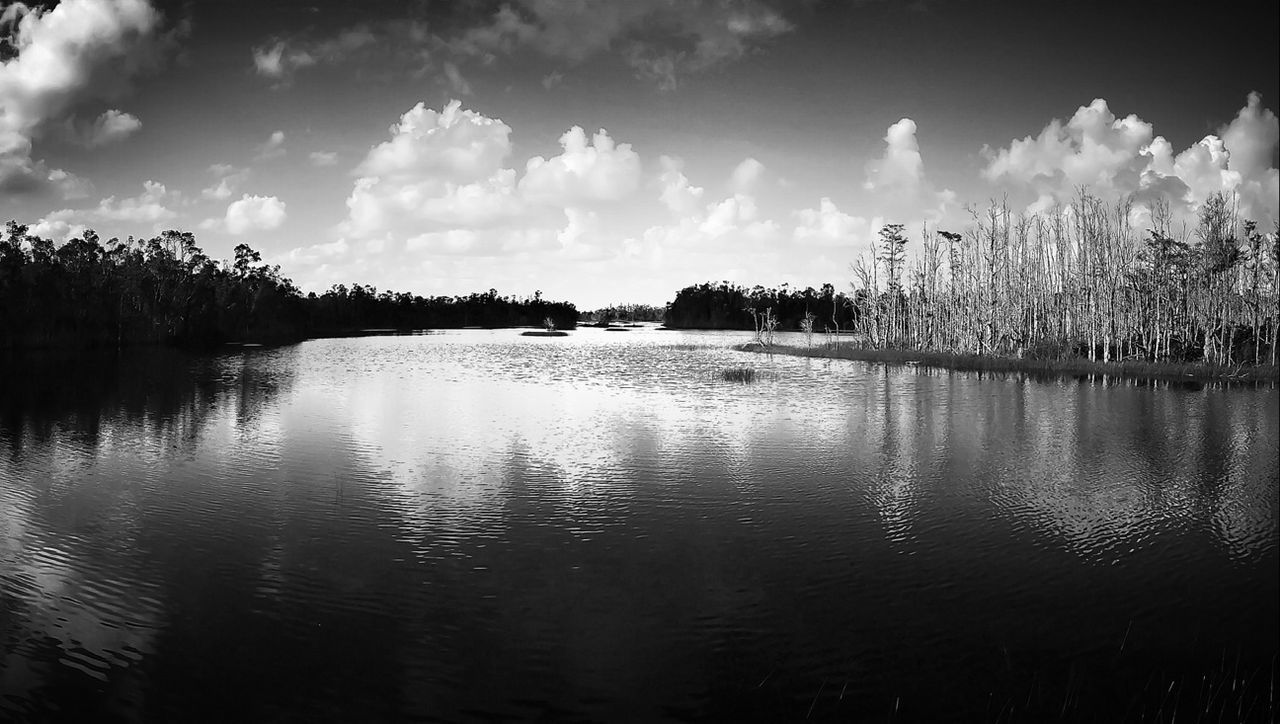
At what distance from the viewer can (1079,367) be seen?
35156 millimetres

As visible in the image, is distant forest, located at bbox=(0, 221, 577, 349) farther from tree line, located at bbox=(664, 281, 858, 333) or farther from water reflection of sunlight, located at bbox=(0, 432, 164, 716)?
tree line, located at bbox=(664, 281, 858, 333)

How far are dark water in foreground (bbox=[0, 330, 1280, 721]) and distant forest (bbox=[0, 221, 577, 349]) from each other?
4664cm

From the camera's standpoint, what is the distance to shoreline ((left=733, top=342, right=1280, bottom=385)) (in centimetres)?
3055

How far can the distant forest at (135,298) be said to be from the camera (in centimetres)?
5072

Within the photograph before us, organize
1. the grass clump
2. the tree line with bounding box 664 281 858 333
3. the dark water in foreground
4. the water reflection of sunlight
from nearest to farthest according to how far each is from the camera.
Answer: the dark water in foreground < the water reflection of sunlight < the grass clump < the tree line with bounding box 664 281 858 333

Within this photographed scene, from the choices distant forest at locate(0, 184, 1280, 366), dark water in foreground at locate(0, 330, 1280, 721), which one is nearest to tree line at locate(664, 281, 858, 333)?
distant forest at locate(0, 184, 1280, 366)

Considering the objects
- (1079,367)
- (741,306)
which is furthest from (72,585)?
(741,306)

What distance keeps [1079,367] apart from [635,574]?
35.6m

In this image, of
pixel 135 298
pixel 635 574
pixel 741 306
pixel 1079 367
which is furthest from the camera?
pixel 741 306

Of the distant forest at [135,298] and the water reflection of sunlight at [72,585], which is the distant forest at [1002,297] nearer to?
the distant forest at [135,298]

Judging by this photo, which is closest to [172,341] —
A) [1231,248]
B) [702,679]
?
[702,679]

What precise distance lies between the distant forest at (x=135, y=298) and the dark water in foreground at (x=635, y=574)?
46.6 meters

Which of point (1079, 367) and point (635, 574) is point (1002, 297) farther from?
point (635, 574)

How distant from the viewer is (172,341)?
68750 mm
